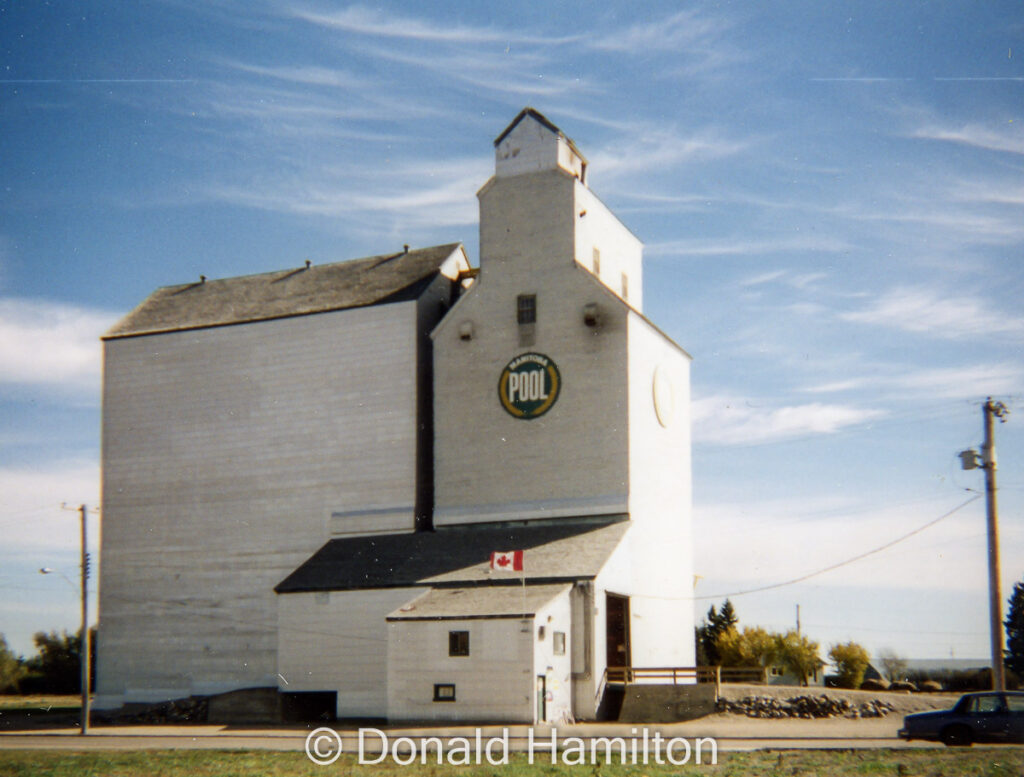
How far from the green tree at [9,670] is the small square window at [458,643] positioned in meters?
46.2

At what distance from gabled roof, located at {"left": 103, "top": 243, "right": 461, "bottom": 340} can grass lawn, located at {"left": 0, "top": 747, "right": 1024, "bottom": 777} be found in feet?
97.7

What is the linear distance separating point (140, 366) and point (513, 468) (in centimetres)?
2199

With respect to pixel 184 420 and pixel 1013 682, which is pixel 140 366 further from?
pixel 1013 682

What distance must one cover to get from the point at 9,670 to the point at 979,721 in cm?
6662

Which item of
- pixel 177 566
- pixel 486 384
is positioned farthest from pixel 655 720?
pixel 177 566

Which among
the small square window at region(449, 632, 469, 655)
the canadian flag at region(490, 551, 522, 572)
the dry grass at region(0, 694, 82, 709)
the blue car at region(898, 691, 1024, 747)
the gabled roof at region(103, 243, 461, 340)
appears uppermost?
the gabled roof at region(103, 243, 461, 340)

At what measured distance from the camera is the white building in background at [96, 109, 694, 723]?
147 feet

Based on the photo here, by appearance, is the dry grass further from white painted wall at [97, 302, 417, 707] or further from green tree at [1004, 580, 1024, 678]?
green tree at [1004, 580, 1024, 678]

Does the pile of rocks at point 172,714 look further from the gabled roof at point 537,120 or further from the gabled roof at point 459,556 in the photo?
the gabled roof at point 537,120

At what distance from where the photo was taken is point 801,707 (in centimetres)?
4059

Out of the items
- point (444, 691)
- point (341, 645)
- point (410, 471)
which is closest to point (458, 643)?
point (444, 691)

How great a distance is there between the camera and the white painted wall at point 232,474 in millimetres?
52969

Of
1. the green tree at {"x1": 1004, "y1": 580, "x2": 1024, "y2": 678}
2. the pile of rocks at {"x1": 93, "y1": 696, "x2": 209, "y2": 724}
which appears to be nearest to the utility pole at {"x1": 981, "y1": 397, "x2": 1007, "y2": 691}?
the pile of rocks at {"x1": 93, "y1": 696, "x2": 209, "y2": 724}

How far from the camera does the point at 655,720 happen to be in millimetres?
40438
